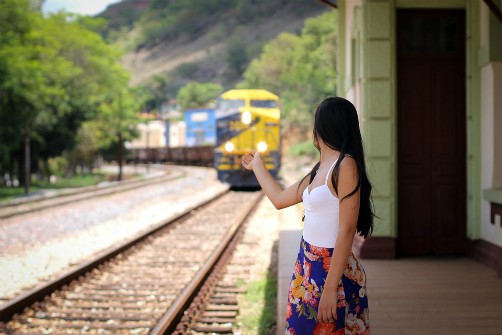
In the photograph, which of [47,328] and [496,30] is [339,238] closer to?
[47,328]

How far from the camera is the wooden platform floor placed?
4707 millimetres

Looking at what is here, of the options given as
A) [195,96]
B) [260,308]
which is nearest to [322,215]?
[260,308]

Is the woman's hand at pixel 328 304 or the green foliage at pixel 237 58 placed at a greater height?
the green foliage at pixel 237 58

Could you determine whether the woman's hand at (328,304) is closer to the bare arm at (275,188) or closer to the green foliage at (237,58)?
the bare arm at (275,188)

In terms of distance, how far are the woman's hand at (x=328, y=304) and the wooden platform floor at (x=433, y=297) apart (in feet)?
7.32

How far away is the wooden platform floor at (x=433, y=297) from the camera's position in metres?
4.71

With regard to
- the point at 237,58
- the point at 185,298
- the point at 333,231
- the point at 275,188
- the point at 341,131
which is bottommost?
the point at 185,298

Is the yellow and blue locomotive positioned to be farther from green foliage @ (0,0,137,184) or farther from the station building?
the station building

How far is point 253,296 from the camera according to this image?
22.1 feet

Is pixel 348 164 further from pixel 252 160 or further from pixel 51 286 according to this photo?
pixel 51 286

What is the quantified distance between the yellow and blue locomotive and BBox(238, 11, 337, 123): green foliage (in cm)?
2804

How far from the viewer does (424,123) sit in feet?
24.5

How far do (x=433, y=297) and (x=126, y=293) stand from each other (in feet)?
11.0

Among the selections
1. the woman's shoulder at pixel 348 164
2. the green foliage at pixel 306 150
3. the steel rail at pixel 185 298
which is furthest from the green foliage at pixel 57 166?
the woman's shoulder at pixel 348 164
